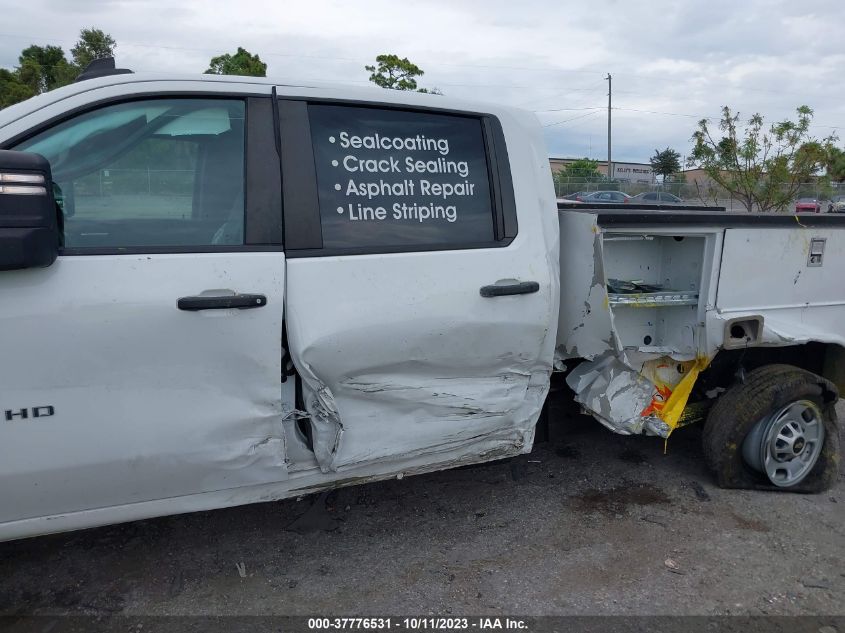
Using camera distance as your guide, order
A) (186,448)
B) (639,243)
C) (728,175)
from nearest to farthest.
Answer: (186,448) < (639,243) < (728,175)

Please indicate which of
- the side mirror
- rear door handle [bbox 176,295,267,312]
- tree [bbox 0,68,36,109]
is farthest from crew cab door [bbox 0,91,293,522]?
tree [bbox 0,68,36,109]

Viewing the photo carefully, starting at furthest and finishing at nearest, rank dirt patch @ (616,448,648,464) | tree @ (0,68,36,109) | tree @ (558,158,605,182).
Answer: tree @ (558,158,605,182)
tree @ (0,68,36,109)
dirt patch @ (616,448,648,464)

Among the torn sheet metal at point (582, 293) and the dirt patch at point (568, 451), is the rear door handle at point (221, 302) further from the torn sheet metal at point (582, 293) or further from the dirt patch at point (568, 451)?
the dirt patch at point (568, 451)

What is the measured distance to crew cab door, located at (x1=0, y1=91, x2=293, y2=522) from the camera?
A: 2.12 metres

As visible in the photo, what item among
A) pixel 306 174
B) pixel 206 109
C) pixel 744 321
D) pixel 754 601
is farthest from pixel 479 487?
pixel 206 109

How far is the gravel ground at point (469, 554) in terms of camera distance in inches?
105

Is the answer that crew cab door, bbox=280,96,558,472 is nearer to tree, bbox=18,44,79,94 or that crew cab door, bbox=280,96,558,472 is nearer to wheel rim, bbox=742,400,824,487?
wheel rim, bbox=742,400,824,487

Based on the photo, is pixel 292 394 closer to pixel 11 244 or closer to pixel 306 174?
pixel 306 174

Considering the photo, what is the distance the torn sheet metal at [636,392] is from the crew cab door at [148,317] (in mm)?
1718

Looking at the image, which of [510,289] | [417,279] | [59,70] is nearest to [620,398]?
[510,289]

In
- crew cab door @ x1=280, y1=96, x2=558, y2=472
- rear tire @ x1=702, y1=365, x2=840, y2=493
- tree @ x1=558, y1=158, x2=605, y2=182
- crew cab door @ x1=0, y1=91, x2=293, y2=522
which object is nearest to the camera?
crew cab door @ x1=0, y1=91, x2=293, y2=522

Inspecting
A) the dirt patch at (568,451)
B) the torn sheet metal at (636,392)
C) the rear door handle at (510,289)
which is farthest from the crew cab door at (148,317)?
the dirt patch at (568,451)

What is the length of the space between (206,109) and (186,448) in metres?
1.29

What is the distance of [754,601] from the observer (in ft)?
8.83
